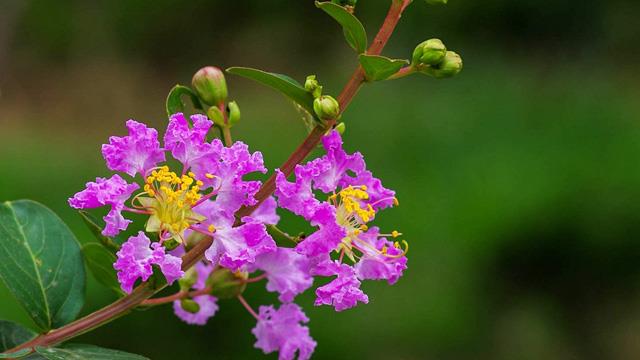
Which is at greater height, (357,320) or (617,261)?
(617,261)

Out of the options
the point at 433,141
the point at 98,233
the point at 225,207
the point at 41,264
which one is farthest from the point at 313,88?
the point at 433,141

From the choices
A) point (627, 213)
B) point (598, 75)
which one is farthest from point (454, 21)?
point (627, 213)

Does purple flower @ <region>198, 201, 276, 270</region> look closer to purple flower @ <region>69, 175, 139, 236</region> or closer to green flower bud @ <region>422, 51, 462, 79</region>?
purple flower @ <region>69, 175, 139, 236</region>

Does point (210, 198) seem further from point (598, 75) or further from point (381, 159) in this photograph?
point (598, 75)

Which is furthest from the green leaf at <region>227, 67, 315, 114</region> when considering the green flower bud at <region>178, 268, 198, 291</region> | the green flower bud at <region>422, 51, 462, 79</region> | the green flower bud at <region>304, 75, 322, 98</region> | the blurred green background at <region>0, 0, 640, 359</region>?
the blurred green background at <region>0, 0, 640, 359</region>

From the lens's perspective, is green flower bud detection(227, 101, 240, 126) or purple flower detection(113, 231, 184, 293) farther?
green flower bud detection(227, 101, 240, 126)

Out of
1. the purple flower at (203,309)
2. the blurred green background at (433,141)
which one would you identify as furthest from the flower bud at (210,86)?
the blurred green background at (433,141)
